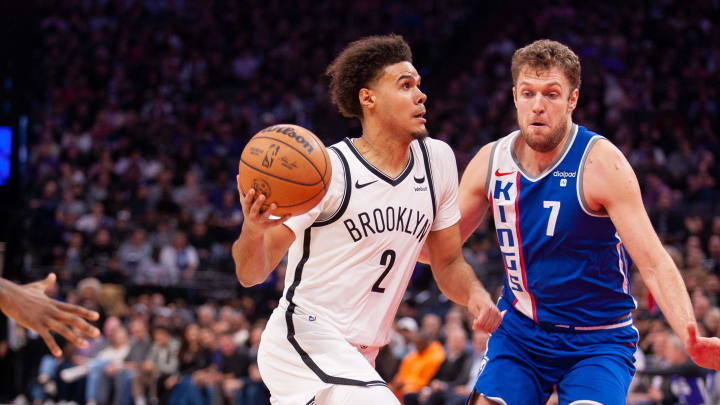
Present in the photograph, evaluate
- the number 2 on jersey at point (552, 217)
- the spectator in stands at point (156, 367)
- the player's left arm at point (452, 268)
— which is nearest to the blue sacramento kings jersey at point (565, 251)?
the number 2 on jersey at point (552, 217)

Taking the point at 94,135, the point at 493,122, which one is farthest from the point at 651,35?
the point at 94,135

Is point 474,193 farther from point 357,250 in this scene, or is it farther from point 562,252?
point 357,250

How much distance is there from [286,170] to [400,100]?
86 centimetres

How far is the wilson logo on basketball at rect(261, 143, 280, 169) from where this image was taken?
354 centimetres

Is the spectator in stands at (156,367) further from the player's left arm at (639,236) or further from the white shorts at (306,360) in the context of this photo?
the player's left arm at (639,236)

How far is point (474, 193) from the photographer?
4.38 meters

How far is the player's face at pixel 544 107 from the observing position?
3.98m

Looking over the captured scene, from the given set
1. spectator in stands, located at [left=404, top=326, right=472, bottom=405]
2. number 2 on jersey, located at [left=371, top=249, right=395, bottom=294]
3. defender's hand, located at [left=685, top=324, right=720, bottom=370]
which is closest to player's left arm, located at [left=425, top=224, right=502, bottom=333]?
number 2 on jersey, located at [left=371, top=249, right=395, bottom=294]

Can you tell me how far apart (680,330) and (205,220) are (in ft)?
40.0

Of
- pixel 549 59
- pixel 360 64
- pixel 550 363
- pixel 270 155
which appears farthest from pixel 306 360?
pixel 549 59

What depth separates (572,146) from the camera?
13.2 feet

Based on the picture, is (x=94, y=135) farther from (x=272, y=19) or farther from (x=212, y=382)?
(x=212, y=382)

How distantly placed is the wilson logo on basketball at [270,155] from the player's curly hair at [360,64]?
856mm

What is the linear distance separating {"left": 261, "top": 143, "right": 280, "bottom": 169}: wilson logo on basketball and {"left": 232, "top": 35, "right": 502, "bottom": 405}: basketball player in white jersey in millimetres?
128
